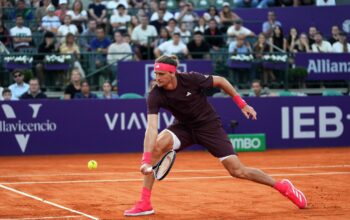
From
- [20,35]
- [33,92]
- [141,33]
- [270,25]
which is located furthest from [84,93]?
[270,25]

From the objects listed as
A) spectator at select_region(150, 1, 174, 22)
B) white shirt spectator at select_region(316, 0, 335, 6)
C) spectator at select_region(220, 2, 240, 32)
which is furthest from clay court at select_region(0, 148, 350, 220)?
white shirt spectator at select_region(316, 0, 335, 6)

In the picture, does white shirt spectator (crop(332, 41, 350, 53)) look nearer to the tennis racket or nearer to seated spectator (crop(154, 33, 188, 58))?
seated spectator (crop(154, 33, 188, 58))

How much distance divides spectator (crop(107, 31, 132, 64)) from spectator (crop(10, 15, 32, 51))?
2.01m

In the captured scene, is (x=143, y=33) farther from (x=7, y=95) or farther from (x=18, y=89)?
(x=7, y=95)

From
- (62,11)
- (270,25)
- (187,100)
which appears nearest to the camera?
(187,100)

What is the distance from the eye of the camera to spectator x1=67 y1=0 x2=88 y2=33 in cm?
2250

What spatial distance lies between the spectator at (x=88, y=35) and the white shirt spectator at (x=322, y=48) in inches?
227

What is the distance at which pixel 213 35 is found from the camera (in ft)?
73.7

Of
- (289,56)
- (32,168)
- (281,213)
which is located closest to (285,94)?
(289,56)

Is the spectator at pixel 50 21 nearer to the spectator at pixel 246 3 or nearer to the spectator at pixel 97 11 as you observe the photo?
the spectator at pixel 97 11

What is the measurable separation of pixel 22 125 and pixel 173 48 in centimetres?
453

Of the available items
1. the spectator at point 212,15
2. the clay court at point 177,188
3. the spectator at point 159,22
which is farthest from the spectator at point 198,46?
the clay court at point 177,188

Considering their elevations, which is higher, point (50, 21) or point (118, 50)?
point (50, 21)

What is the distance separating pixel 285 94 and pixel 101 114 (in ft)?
14.8
